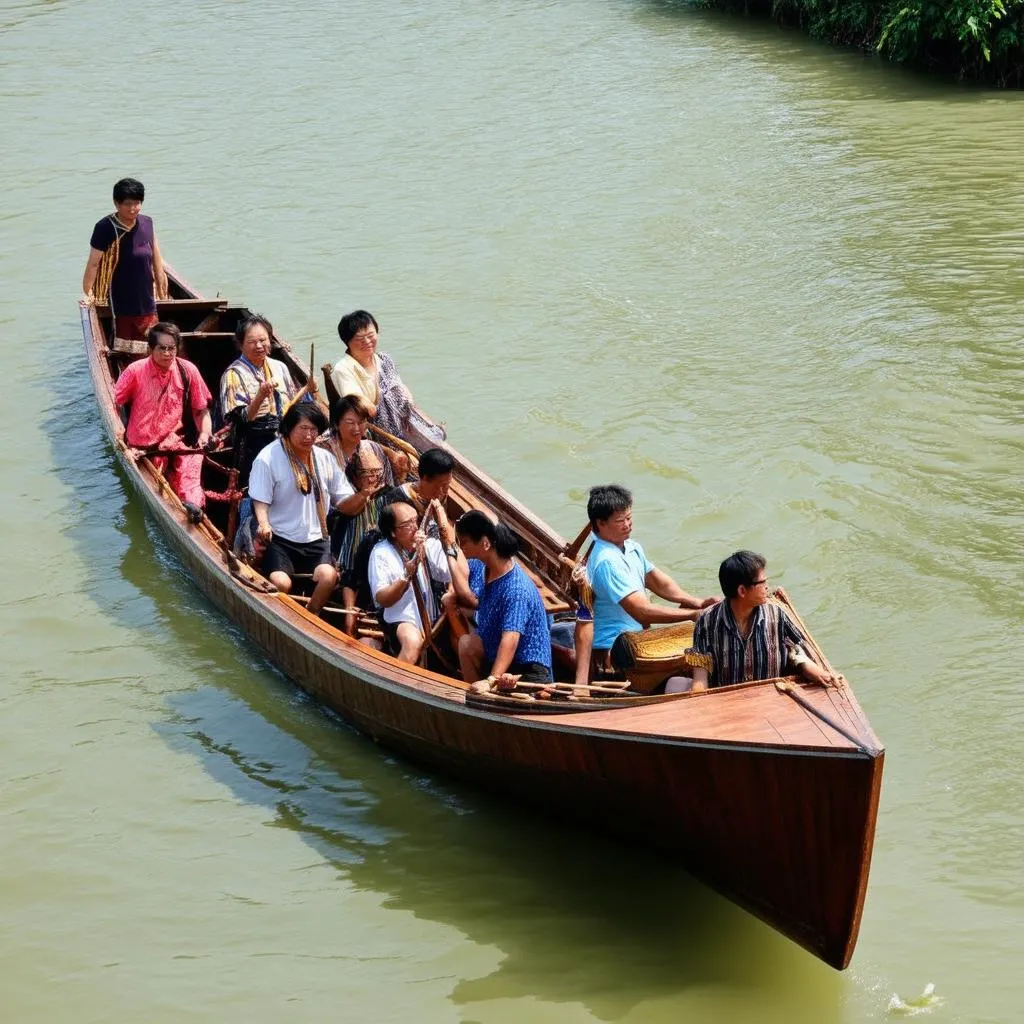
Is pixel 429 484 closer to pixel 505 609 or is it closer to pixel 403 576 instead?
pixel 403 576

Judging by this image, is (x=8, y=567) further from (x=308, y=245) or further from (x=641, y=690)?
(x=308, y=245)

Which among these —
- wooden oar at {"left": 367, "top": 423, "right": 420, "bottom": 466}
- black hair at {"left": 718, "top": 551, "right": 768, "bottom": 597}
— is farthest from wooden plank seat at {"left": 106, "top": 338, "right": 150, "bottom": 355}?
black hair at {"left": 718, "top": 551, "right": 768, "bottom": 597}

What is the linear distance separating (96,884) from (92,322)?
4783 millimetres

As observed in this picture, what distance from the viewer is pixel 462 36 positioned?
2067cm

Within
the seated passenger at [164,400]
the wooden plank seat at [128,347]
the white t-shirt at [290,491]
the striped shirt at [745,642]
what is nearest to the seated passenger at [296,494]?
the white t-shirt at [290,491]

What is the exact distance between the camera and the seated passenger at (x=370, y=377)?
7543mm

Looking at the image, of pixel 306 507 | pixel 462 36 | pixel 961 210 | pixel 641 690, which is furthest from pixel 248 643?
pixel 462 36

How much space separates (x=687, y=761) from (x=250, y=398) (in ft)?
12.9

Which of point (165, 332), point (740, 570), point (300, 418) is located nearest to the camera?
point (740, 570)

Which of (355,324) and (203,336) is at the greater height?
(355,324)

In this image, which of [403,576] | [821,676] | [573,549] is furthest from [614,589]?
[821,676]

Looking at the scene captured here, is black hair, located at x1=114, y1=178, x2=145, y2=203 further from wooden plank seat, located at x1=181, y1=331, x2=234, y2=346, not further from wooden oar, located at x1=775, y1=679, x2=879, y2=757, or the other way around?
wooden oar, located at x1=775, y1=679, x2=879, y2=757

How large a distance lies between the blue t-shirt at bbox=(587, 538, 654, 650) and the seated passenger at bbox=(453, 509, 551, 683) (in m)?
0.22

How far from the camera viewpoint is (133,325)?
378 inches
